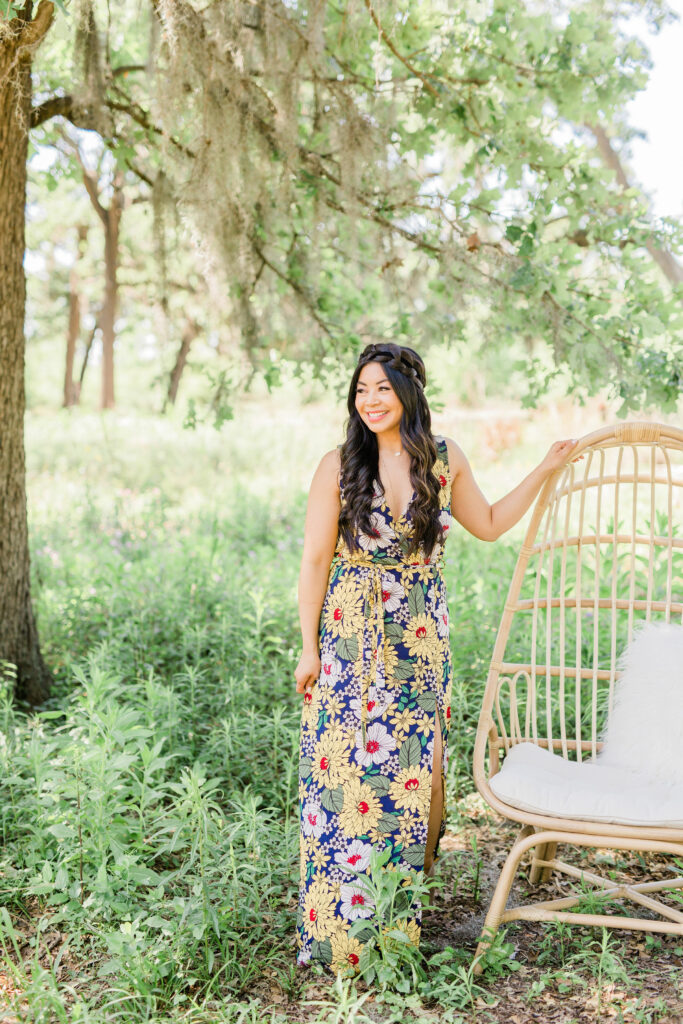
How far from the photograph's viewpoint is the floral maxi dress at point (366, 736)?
2.10 m

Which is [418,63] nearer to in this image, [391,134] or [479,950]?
[391,134]

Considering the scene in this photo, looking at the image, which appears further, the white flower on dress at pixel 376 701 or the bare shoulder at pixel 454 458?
the bare shoulder at pixel 454 458

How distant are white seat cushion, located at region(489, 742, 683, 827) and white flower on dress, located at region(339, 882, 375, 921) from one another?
411 mm

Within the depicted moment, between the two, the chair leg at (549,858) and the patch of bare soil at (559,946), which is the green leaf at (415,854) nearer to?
the patch of bare soil at (559,946)

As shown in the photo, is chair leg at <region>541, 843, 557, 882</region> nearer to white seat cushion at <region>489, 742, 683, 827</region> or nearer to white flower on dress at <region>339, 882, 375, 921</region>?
white seat cushion at <region>489, 742, 683, 827</region>

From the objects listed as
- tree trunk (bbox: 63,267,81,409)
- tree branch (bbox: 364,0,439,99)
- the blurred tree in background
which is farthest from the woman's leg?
tree trunk (bbox: 63,267,81,409)

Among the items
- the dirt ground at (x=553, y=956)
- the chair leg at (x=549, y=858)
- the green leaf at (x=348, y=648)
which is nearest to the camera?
the dirt ground at (x=553, y=956)

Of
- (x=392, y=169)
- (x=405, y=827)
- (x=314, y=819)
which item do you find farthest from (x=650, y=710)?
(x=392, y=169)

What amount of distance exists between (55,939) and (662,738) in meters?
1.65

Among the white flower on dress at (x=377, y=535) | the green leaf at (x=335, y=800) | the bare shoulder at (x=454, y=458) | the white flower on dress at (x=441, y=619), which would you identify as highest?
the bare shoulder at (x=454, y=458)

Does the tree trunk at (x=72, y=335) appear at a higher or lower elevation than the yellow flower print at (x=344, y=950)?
higher

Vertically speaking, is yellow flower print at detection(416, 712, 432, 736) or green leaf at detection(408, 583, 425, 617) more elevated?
green leaf at detection(408, 583, 425, 617)

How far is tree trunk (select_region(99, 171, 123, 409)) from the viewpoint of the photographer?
8500 millimetres

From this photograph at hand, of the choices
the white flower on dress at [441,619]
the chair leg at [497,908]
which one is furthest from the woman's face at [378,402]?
the chair leg at [497,908]
